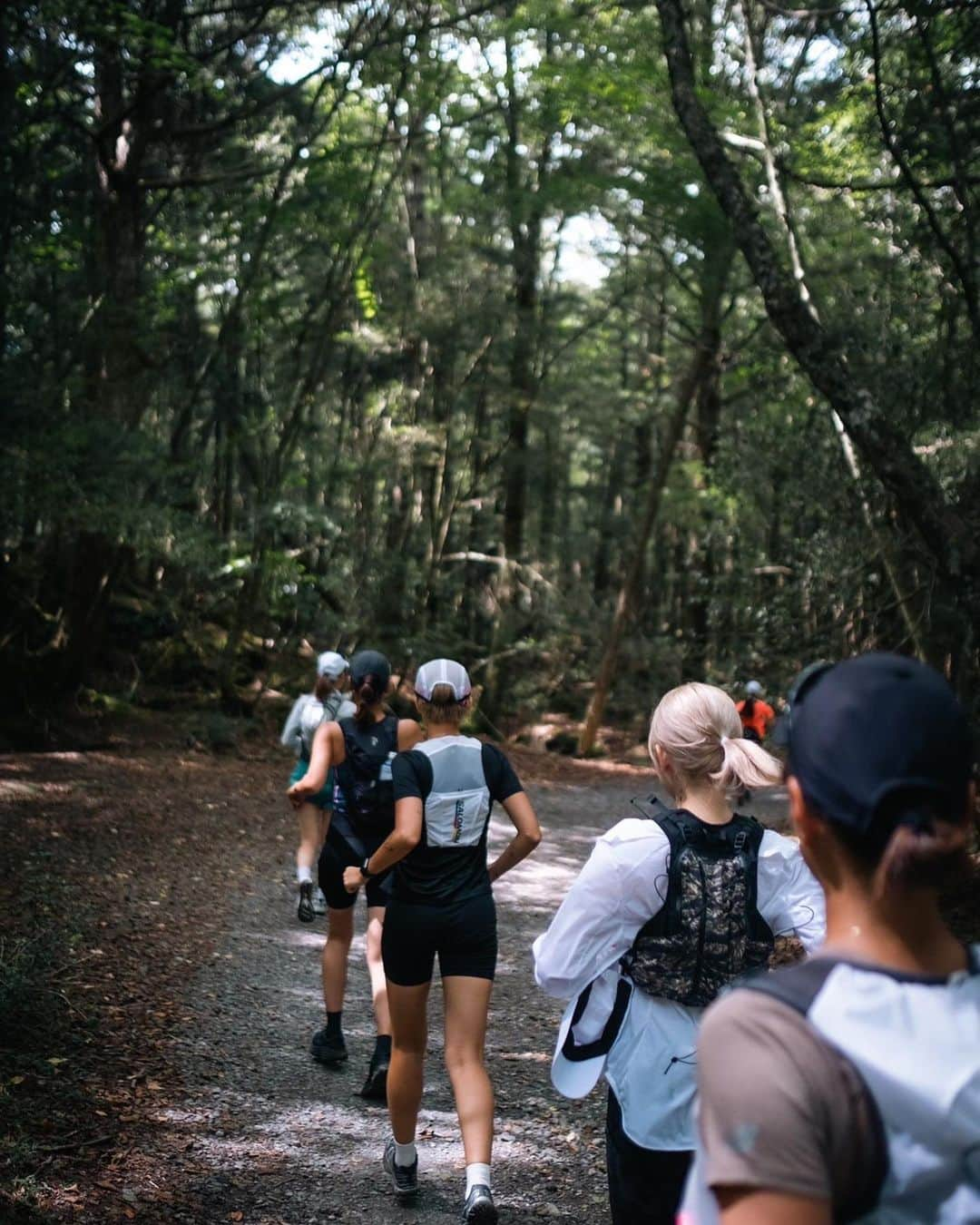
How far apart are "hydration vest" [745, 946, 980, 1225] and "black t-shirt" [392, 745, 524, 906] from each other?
3.33m

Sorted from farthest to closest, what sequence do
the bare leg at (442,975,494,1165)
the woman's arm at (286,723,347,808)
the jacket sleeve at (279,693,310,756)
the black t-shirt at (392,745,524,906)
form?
the jacket sleeve at (279,693,310,756) → the woman's arm at (286,723,347,808) → the black t-shirt at (392,745,524,906) → the bare leg at (442,975,494,1165)

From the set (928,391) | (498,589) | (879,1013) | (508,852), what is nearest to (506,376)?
(498,589)

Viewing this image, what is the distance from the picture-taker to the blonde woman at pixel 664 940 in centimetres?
301

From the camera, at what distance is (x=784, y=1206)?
1.32m

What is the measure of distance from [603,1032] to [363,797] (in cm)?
324

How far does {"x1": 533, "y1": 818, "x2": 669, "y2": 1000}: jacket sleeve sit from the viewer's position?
3047 millimetres

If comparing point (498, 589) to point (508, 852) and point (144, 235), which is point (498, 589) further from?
point (508, 852)

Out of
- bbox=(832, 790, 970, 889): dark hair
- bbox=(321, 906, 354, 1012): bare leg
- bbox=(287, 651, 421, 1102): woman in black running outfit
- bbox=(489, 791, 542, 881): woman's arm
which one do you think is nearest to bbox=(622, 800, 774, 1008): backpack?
bbox=(832, 790, 970, 889): dark hair

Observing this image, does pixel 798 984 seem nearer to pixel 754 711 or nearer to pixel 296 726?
pixel 296 726

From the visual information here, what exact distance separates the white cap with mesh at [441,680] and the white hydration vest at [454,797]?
206 millimetres

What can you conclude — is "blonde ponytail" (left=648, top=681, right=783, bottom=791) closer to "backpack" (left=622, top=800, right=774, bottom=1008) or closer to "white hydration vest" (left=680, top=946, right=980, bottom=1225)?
"backpack" (left=622, top=800, right=774, bottom=1008)

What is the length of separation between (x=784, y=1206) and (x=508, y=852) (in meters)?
3.66

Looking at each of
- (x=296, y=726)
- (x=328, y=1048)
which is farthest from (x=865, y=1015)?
(x=296, y=726)

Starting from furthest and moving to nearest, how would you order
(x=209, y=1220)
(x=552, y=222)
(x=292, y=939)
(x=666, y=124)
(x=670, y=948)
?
(x=552, y=222) < (x=666, y=124) < (x=292, y=939) < (x=209, y=1220) < (x=670, y=948)
